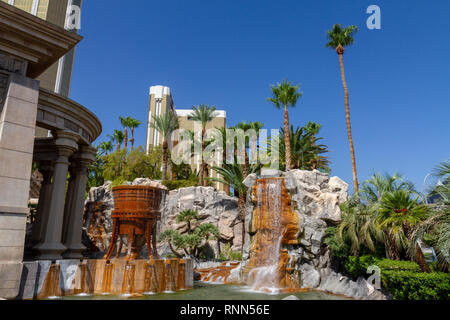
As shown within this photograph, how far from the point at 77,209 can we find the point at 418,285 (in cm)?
1438

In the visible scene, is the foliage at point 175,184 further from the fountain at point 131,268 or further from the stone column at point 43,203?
the fountain at point 131,268

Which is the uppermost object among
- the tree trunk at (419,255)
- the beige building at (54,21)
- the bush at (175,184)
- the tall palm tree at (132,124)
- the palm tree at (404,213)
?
the beige building at (54,21)

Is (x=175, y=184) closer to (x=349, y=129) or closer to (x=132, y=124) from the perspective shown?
(x=349, y=129)

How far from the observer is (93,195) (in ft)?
94.4

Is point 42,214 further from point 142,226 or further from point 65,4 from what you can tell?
point 65,4

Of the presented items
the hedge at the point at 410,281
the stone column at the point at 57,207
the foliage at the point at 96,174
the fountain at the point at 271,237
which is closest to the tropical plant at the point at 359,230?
the hedge at the point at 410,281

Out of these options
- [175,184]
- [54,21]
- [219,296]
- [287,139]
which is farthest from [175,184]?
[54,21]

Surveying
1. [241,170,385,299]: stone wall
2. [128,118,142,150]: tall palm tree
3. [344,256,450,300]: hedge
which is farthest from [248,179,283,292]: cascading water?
[128,118,142,150]: tall palm tree

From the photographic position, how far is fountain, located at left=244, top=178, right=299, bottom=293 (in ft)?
51.5

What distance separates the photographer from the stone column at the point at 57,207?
39.3ft

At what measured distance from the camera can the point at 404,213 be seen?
36.3 feet

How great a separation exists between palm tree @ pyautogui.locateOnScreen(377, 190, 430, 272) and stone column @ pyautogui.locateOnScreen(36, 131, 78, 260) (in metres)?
12.5

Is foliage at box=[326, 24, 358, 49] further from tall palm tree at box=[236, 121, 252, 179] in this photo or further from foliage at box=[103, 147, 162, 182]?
foliage at box=[103, 147, 162, 182]

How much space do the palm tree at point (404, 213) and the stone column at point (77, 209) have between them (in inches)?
522
